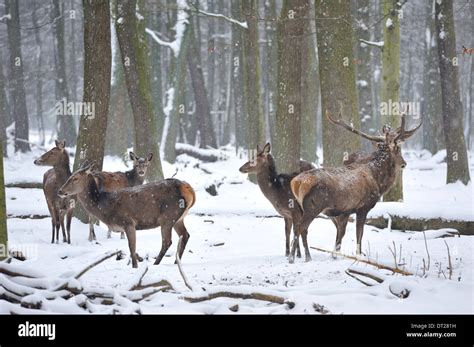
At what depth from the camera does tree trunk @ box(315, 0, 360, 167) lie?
12.4 metres

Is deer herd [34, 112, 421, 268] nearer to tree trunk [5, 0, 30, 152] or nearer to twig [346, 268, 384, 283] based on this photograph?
twig [346, 268, 384, 283]

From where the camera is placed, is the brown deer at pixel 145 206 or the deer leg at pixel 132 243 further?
the brown deer at pixel 145 206

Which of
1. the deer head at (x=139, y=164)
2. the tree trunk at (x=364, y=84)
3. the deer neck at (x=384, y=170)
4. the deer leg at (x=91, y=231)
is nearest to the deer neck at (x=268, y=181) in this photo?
the deer neck at (x=384, y=170)

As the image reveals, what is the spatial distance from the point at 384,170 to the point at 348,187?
0.96m

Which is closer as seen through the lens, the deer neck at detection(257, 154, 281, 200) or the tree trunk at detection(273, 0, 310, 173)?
the deer neck at detection(257, 154, 281, 200)

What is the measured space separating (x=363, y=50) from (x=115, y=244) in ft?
54.0

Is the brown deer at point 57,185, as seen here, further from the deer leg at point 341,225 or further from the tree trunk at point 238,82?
the tree trunk at point 238,82

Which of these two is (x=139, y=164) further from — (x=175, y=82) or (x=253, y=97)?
(x=175, y=82)

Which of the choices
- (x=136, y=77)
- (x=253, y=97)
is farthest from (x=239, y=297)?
(x=253, y=97)

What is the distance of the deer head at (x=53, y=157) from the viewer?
11.3m

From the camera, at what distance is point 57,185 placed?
1141cm

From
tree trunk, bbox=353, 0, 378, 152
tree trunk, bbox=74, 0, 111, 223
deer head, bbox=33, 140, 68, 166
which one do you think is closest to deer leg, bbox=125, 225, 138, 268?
deer head, bbox=33, 140, 68, 166

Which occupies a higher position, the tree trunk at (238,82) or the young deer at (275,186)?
the tree trunk at (238,82)

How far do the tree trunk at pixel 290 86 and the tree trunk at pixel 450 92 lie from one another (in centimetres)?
429
